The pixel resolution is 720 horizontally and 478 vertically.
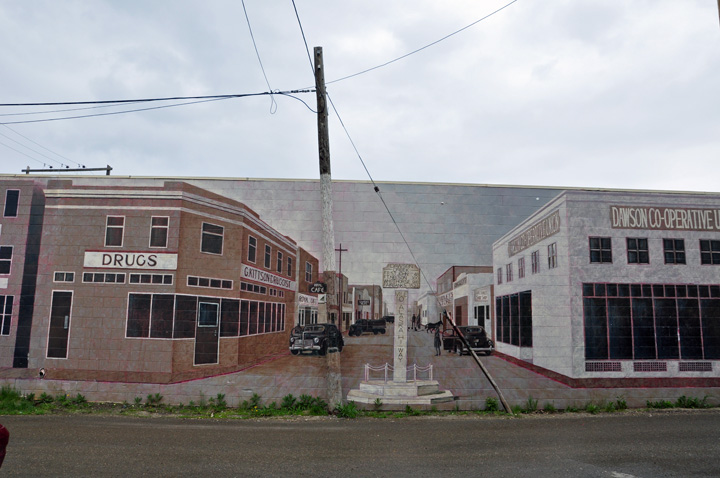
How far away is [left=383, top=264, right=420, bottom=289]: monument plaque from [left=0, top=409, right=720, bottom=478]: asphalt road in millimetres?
3728

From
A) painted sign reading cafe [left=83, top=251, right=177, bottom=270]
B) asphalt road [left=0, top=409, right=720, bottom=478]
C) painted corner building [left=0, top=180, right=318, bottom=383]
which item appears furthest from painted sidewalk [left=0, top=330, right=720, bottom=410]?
painted sign reading cafe [left=83, top=251, right=177, bottom=270]

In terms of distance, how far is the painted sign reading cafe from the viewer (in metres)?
13.0

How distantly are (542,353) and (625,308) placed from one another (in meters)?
2.58

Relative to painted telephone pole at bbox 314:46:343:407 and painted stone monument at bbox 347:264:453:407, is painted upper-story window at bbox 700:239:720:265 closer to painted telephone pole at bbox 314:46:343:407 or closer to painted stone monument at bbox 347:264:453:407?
painted stone monument at bbox 347:264:453:407

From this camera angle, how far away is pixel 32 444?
28.9ft

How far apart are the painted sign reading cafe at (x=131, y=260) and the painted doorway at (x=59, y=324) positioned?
1.10 m

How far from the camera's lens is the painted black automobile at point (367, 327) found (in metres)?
13.1

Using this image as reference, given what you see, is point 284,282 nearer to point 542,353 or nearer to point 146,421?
point 146,421

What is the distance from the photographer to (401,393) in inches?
489

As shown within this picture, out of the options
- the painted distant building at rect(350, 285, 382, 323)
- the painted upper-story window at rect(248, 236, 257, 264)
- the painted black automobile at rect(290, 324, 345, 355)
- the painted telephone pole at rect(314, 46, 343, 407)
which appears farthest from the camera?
the painted upper-story window at rect(248, 236, 257, 264)

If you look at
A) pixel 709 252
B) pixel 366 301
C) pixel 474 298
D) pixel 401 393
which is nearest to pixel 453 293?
pixel 474 298

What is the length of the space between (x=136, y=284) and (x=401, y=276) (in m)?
7.31

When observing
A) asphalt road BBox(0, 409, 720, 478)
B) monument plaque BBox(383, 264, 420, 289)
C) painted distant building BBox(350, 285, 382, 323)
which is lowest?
asphalt road BBox(0, 409, 720, 478)

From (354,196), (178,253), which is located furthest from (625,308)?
(178,253)
